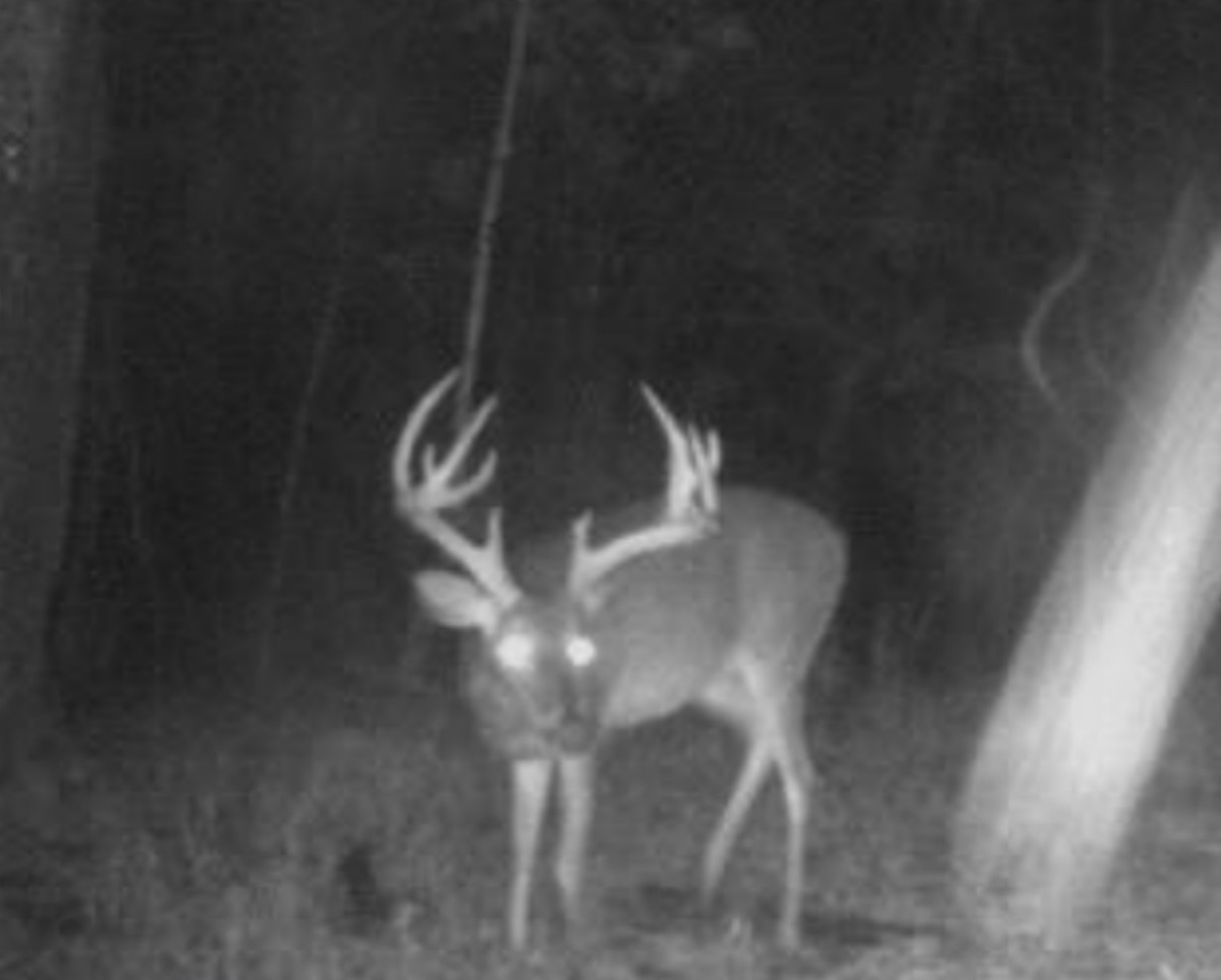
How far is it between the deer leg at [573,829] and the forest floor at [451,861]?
109mm

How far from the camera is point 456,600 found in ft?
34.0

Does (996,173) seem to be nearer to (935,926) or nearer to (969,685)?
(969,685)

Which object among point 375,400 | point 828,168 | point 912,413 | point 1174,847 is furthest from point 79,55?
point 912,413

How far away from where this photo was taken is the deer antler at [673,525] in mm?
10453

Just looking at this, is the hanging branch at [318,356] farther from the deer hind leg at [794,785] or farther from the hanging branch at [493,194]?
the deer hind leg at [794,785]

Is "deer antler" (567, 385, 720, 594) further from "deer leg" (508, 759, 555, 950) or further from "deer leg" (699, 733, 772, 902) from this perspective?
"deer leg" (699, 733, 772, 902)

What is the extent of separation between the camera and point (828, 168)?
16438 millimetres

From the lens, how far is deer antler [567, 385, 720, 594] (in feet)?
34.3

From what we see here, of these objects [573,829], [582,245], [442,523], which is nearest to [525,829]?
[573,829]

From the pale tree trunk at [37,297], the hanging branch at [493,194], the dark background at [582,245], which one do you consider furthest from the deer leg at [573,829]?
the dark background at [582,245]

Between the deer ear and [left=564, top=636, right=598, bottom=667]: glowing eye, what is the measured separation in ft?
0.74

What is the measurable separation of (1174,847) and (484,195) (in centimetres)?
514

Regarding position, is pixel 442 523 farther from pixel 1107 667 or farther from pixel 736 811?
pixel 1107 667

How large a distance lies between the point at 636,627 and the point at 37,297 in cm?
207
